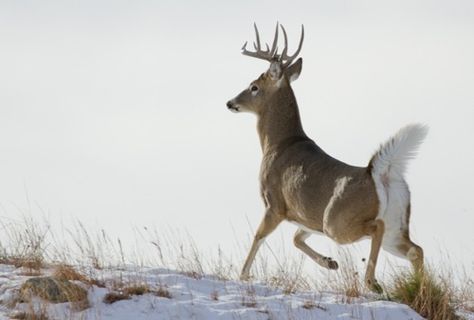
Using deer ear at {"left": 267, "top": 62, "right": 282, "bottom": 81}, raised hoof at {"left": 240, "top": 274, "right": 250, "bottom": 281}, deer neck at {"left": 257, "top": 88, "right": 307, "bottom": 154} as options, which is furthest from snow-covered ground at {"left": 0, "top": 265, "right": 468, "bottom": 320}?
deer ear at {"left": 267, "top": 62, "right": 282, "bottom": 81}

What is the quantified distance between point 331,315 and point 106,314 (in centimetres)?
175

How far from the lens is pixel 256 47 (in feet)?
40.9

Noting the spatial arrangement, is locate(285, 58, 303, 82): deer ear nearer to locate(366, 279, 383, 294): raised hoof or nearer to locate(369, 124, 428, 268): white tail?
locate(369, 124, 428, 268): white tail

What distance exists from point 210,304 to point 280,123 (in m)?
4.39

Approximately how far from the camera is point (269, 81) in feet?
39.3

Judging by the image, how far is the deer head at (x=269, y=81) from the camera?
1186 cm

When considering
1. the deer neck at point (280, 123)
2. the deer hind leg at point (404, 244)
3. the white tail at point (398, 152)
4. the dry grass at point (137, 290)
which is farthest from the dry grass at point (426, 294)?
the deer neck at point (280, 123)

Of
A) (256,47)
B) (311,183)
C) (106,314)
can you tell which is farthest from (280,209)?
(106,314)

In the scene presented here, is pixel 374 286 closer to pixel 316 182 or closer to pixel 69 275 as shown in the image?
pixel 316 182

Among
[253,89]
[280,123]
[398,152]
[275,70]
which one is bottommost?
[398,152]

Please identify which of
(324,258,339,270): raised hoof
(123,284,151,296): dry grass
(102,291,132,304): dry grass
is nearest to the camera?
(102,291,132,304): dry grass

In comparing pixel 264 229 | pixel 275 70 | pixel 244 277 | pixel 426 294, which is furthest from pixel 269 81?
pixel 426 294

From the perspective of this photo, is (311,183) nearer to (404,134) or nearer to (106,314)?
(404,134)

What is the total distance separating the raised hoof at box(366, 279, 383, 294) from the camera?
Result: 8656 millimetres
